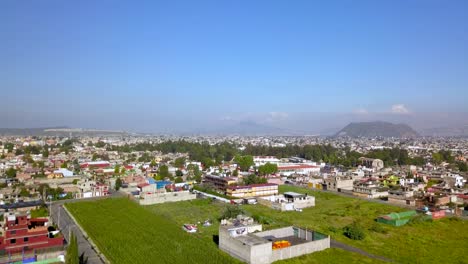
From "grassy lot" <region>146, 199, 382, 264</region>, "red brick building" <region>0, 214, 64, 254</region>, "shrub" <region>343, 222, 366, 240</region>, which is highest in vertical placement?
Answer: "red brick building" <region>0, 214, 64, 254</region>

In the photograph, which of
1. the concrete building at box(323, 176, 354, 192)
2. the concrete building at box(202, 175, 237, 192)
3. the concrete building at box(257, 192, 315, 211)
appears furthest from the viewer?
the concrete building at box(323, 176, 354, 192)

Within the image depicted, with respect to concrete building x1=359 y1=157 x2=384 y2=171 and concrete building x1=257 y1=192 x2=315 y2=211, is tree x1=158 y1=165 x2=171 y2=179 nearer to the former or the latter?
concrete building x1=257 y1=192 x2=315 y2=211

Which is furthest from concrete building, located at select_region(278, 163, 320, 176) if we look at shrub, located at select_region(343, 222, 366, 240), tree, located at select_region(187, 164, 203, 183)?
shrub, located at select_region(343, 222, 366, 240)

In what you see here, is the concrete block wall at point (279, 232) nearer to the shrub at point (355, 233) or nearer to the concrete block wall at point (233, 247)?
the concrete block wall at point (233, 247)

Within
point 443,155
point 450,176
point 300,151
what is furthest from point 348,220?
point 300,151

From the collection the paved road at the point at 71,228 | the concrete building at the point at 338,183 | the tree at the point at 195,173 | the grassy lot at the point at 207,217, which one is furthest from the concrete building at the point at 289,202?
the paved road at the point at 71,228

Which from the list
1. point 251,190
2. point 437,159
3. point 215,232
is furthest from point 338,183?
point 437,159
